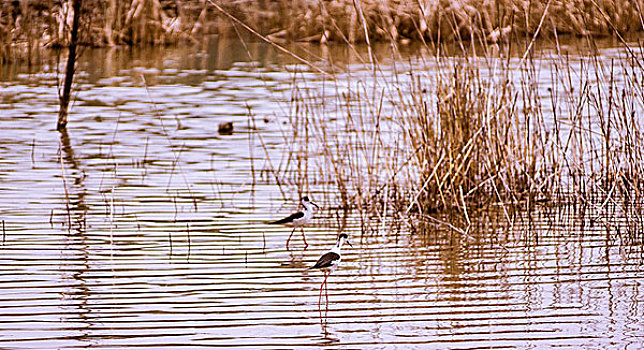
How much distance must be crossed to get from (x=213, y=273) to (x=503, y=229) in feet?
6.85

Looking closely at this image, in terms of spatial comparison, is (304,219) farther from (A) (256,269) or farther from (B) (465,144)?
(B) (465,144)

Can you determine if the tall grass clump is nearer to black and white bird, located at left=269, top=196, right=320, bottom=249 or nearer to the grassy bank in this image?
black and white bird, located at left=269, top=196, right=320, bottom=249

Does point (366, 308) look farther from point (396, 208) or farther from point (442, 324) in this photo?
point (396, 208)

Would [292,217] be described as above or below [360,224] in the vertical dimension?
above

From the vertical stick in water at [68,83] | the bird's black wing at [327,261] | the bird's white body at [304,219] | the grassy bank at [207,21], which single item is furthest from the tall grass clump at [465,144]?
the grassy bank at [207,21]

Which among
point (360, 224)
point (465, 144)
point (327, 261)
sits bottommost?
point (360, 224)

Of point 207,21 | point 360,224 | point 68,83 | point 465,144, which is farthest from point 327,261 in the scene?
point 207,21

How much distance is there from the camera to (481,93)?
7246mm

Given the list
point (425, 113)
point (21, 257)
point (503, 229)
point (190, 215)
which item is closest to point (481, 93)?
point (425, 113)

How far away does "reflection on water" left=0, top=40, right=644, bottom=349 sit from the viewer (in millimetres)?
4672

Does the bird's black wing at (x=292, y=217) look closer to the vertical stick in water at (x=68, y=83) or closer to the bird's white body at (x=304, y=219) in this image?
the bird's white body at (x=304, y=219)

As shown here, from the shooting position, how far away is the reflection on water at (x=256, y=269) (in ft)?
15.3

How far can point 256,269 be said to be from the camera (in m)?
5.79

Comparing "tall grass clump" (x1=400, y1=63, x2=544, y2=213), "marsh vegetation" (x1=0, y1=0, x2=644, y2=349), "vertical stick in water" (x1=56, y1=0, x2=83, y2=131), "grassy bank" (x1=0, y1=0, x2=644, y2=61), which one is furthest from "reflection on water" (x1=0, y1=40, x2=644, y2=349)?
"grassy bank" (x1=0, y1=0, x2=644, y2=61)
